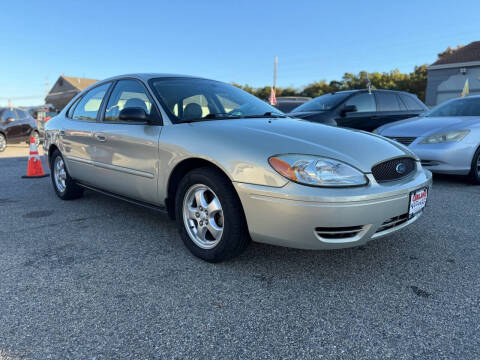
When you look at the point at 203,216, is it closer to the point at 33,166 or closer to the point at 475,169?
the point at 475,169

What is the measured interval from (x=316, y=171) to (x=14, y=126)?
12.2 metres

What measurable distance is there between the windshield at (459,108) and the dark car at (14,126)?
438 inches

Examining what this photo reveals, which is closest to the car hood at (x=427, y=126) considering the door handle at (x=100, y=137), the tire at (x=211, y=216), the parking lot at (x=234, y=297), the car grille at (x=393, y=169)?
the parking lot at (x=234, y=297)

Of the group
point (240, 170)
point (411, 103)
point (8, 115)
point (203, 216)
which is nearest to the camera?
point (240, 170)

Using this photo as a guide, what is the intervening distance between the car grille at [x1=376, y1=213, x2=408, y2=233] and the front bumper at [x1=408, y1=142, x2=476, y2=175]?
310 centimetres

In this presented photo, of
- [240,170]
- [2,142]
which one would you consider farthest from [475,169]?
[2,142]

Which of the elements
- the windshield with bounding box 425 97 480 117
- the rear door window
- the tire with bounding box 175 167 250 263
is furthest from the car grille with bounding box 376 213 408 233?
the rear door window

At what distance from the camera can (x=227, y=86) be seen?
3.82m

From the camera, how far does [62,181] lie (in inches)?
183

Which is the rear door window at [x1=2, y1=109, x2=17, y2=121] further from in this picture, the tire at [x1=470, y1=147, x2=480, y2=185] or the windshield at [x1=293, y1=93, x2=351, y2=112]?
the tire at [x1=470, y1=147, x2=480, y2=185]

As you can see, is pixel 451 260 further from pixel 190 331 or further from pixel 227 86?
Result: pixel 227 86

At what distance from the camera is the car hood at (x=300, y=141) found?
2.32 m

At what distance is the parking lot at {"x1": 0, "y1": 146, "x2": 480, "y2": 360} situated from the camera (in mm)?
1742

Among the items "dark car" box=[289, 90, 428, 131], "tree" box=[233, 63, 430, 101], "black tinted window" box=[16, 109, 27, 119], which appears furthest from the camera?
"tree" box=[233, 63, 430, 101]
